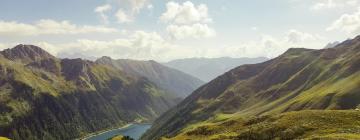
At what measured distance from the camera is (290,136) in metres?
76.2

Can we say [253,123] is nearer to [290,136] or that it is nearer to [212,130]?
[212,130]

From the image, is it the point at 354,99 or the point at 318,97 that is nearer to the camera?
the point at 354,99

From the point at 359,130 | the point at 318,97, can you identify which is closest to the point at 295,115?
the point at 359,130

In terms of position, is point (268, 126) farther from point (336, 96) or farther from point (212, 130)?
point (336, 96)

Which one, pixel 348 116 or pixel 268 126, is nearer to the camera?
pixel 348 116

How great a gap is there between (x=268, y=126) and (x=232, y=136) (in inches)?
370

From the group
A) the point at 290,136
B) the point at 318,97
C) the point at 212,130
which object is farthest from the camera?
the point at 318,97

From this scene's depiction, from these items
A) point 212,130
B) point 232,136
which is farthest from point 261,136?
point 212,130

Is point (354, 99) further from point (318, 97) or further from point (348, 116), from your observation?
point (348, 116)

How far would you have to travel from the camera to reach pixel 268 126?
282 feet

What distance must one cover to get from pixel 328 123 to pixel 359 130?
10351 millimetres

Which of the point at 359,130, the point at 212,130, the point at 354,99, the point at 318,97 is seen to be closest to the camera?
the point at 359,130

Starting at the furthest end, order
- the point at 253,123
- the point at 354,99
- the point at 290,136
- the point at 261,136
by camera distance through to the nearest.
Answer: the point at 354,99 < the point at 253,123 < the point at 261,136 < the point at 290,136

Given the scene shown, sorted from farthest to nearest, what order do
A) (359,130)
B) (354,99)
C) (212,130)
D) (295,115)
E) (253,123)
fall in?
(354,99), (212,130), (253,123), (295,115), (359,130)
